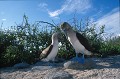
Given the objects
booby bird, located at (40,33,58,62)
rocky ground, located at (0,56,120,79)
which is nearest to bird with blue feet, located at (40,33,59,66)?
booby bird, located at (40,33,58,62)

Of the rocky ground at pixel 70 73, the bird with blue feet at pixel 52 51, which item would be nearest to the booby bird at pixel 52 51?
the bird with blue feet at pixel 52 51

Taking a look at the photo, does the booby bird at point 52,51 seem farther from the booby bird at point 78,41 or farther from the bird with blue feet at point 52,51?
the booby bird at point 78,41

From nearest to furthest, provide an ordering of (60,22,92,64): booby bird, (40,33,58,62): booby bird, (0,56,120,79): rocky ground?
(0,56,120,79): rocky ground, (60,22,92,64): booby bird, (40,33,58,62): booby bird

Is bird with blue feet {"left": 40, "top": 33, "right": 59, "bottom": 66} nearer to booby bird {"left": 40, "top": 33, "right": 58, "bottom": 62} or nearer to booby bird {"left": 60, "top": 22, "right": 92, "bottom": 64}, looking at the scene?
booby bird {"left": 40, "top": 33, "right": 58, "bottom": 62}

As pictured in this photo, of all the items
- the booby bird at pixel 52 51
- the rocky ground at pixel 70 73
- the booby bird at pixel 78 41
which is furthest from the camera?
the booby bird at pixel 52 51

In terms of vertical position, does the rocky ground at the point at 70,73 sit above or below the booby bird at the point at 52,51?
below

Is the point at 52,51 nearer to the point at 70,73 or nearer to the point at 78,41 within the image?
the point at 78,41

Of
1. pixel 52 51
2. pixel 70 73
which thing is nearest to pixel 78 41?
pixel 52 51

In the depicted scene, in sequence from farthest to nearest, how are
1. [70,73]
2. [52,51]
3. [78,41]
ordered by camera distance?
1. [52,51]
2. [78,41]
3. [70,73]

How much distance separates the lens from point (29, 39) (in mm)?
11219

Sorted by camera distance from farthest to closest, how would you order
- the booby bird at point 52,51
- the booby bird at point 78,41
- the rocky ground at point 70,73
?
the booby bird at point 52,51 → the booby bird at point 78,41 → the rocky ground at point 70,73

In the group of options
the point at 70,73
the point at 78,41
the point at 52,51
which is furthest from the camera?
the point at 52,51

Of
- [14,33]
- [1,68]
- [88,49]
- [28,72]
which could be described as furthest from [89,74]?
[14,33]

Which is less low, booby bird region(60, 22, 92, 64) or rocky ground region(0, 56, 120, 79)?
booby bird region(60, 22, 92, 64)
